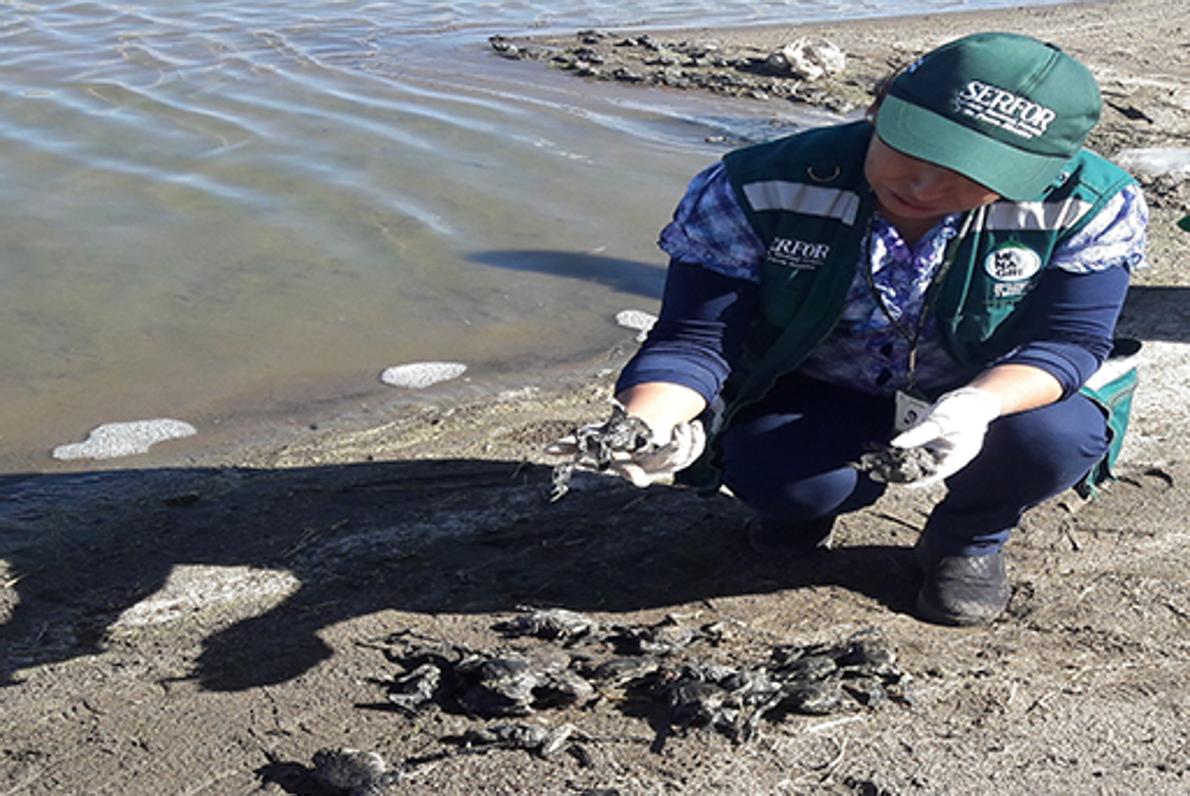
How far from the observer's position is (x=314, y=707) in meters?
2.62

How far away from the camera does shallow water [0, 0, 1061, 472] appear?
4.82 m

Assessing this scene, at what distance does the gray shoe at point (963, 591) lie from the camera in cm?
292

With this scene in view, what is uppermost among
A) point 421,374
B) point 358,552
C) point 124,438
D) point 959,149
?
point 959,149

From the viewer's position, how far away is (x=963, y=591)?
2920mm

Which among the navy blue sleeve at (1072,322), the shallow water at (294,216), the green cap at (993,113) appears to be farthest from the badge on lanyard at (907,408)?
the shallow water at (294,216)

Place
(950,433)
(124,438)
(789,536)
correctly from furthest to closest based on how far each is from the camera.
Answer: (124,438) → (789,536) → (950,433)

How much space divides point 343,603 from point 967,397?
140 cm

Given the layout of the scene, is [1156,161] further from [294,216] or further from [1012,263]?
[1012,263]

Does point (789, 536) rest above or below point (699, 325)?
below

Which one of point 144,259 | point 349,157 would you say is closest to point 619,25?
point 349,157

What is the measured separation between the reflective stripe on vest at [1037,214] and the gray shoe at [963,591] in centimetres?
72

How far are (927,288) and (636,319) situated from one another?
2667mm

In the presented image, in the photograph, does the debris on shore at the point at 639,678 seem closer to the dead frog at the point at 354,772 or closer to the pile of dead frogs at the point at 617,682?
the pile of dead frogs at the point at 617,682

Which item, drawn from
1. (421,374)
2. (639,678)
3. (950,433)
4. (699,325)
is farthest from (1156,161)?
(639,678)
